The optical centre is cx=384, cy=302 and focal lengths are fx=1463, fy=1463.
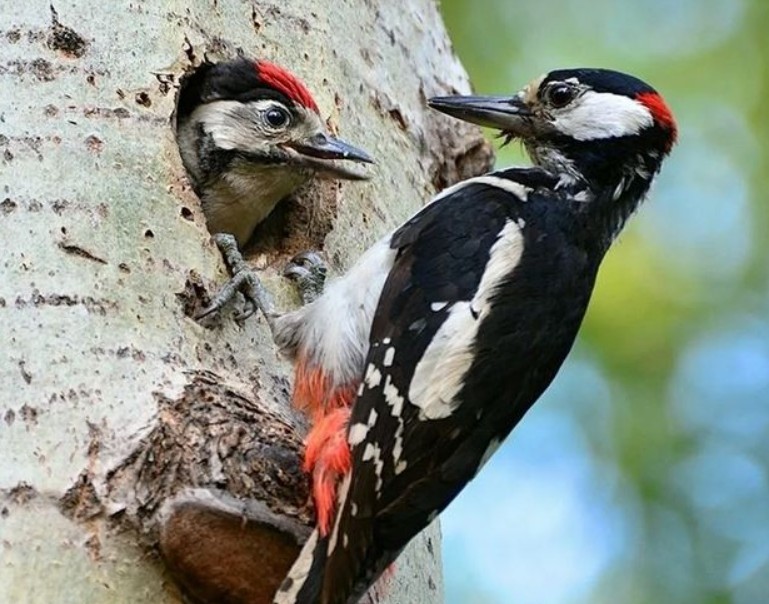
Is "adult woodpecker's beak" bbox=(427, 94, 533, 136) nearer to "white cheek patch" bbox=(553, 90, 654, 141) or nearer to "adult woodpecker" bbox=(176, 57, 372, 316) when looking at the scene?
"white cheek patch" bbox=(553, 90, 654, 141)

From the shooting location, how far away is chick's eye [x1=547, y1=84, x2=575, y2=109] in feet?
12.5

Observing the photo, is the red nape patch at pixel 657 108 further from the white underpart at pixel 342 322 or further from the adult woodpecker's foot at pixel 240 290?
the adult woodpecker's foot at pixel 240 290

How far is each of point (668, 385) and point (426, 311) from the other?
3342mm

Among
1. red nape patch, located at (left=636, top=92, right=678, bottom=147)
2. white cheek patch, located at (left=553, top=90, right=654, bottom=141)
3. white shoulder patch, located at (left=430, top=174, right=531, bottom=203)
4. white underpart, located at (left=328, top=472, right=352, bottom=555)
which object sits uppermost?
red nape patch, located at (left=636, top=92, right=678, bottom=147)

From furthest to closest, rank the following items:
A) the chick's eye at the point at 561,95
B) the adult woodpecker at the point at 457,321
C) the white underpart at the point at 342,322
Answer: the chick's eye at the point at 561,95, the white underpart at the point at 342,322, the adult woodpecker at the point at 457,321

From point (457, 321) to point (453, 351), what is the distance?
0.08 meters

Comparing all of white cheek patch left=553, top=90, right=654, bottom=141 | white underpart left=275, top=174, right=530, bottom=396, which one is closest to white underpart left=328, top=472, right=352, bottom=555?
white underpart left=275, top=174, right=530, bottom=396

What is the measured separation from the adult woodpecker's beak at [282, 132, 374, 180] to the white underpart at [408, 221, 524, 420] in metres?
0.56

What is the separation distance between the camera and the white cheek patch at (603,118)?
367 centimetres

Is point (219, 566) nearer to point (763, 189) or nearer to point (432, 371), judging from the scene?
point (432, 371)

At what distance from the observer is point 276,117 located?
3711 millimetres

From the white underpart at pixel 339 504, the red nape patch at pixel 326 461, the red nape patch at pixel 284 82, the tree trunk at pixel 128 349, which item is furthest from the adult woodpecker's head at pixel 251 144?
the white underpart at pixel 339 504

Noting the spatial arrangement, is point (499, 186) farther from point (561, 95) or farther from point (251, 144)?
point (251, 144)

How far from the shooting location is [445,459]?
113 inches
